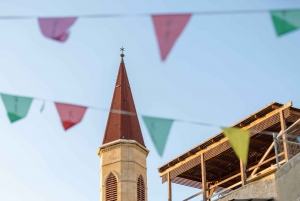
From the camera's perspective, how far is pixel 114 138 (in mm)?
32938

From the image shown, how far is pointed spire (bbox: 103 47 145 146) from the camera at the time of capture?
3312cm

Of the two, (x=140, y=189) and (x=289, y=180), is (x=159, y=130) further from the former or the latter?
(x=140, y=189)

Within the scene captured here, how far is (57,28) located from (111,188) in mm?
23510

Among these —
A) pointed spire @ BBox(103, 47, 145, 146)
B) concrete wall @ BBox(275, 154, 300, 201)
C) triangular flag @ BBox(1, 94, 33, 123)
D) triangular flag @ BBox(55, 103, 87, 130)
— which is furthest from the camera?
pointed spire @ BBox(103, 47, 145, 146)

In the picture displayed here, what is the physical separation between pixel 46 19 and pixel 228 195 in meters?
9.36

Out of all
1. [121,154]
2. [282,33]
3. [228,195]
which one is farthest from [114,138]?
[282,33]

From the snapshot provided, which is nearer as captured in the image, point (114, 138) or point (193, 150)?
point (193, 150)

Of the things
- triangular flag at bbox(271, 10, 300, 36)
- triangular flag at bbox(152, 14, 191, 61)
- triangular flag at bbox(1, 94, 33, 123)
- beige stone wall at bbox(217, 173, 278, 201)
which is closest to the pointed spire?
beige stone wall at bbox(217, 173, 278, 201)

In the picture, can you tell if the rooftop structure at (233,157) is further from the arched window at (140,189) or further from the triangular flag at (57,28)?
the arched window at (140,189)

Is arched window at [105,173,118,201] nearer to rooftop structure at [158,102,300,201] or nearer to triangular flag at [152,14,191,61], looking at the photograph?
rooftop structure at [158,102,300,201]

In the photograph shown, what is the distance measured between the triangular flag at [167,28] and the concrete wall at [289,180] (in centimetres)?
572

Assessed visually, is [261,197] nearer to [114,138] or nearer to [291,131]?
[291,131]

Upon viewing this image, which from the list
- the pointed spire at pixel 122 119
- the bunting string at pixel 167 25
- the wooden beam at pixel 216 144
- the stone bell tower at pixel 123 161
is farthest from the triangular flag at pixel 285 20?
the pointed spire at pixel 122 119

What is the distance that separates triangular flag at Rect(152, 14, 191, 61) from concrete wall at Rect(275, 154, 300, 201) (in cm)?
572
